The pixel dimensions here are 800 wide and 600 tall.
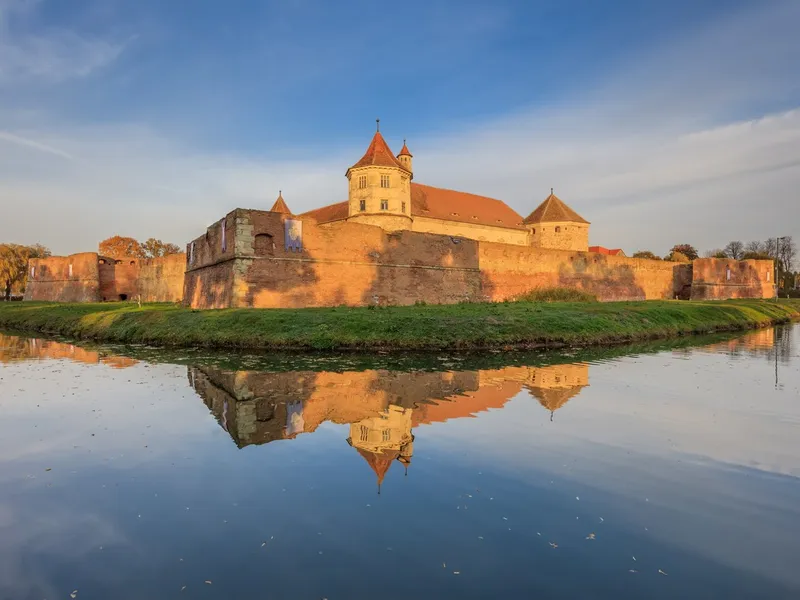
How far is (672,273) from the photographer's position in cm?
3809

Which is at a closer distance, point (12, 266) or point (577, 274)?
point (577, 274)

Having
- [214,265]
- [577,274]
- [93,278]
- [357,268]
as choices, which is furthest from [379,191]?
[93,278]

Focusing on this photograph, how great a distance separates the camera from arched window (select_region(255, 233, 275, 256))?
1830 cm

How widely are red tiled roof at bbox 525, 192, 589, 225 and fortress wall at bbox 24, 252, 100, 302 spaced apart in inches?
1465

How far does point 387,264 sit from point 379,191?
1757cm

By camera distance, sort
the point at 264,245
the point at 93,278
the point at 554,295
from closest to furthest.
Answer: the point at 264,245, the point at 554,295, the point at 93,278

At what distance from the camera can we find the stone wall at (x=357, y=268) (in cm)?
1828

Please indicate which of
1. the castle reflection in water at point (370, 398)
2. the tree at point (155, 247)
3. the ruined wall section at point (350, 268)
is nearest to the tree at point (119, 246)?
the tree at point (155, 247)

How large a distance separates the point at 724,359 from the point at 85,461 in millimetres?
13264

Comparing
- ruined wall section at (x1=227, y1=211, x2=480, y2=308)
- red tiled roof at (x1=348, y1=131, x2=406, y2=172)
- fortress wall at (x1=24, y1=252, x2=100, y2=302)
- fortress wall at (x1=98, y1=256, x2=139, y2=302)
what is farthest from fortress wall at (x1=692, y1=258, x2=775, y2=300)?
fortress wall at (x1=24, y1=252, x2=100, y2=302)

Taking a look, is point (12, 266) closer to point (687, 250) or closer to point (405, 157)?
point (405, 157)

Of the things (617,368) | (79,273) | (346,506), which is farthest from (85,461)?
(79,273)

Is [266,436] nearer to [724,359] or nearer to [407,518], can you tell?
[407,518]

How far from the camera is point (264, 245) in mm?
18406
